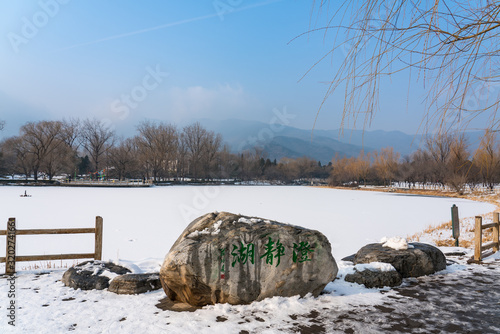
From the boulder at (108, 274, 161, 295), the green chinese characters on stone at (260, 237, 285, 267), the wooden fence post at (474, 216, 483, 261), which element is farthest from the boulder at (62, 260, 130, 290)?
the wooden fence post at (474, 216, 483, 261)

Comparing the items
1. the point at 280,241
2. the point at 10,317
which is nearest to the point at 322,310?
the point at 280,241

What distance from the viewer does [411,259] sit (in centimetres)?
706

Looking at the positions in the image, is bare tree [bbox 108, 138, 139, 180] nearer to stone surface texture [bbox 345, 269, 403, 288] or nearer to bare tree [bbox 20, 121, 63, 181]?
bare tree [bbox 20, 121, 63, 181]

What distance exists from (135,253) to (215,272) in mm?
6091

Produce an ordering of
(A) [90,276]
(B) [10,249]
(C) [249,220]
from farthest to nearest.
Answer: (B) [10,249]
(A) [90,276]
(C) [249,220]

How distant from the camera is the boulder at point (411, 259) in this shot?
7.01 metres

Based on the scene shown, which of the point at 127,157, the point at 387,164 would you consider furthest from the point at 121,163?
the point at 387,164

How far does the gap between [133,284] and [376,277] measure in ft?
15.3

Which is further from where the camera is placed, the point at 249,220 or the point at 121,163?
the point at 121,163

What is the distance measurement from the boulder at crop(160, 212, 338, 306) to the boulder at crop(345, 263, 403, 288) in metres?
1.02

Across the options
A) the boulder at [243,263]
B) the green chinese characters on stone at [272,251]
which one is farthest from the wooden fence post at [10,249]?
the green chinese characters on stone at [272,251]

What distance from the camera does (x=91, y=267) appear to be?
21.8 ft

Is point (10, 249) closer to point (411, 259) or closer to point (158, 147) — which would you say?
point (411, 259)

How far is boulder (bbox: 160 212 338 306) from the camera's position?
5320 millimetres
